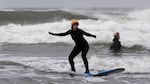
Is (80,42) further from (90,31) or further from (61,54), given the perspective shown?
(90,31)

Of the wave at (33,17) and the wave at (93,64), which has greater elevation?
the wave at (33,17)

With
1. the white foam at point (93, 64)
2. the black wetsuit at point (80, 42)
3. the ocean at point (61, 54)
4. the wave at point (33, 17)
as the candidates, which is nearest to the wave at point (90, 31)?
the ocean at point (61, 54)

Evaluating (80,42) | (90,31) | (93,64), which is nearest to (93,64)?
(93,64)

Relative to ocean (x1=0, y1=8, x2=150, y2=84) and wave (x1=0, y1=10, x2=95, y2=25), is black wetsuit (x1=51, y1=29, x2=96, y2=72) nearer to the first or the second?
ocean (x1=0, y1=8, x2=150, y2=84)

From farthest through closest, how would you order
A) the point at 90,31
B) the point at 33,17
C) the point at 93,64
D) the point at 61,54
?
the point at 33,17, the point at 90,31, the point at 61,54, the point at 93,64

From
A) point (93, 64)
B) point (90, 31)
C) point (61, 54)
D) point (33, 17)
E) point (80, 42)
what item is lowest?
point (93, 64)

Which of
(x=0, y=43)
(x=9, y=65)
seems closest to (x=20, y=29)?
(x=0, y=43)

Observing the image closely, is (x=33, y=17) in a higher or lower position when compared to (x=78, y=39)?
higher

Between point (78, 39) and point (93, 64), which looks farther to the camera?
point (93, 64)

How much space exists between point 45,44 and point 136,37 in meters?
4.86

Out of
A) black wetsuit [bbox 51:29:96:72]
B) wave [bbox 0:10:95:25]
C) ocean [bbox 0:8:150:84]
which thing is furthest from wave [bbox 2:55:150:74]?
wave [bbox 0:10:95:25]

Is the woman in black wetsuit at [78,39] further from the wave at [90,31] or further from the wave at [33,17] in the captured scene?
the wave at [33,17]

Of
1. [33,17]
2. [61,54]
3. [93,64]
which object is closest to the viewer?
[93,64]

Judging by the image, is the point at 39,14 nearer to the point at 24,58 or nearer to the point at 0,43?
the point at 0,43
